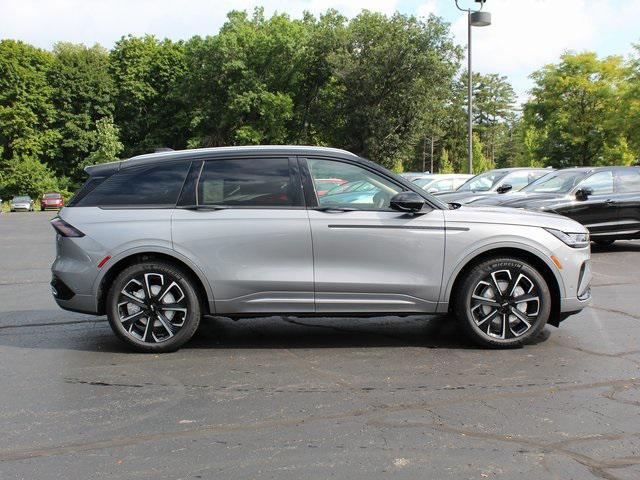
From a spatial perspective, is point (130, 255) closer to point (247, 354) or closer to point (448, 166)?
point (247, 354)

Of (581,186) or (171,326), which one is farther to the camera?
(581,186)

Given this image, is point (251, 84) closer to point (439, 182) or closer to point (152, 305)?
point (439, 182)

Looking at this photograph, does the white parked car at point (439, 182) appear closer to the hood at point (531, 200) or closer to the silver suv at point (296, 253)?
the hood at point (531, 200)

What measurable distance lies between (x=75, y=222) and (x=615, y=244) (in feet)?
38.9

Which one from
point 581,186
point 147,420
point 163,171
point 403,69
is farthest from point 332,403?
point 403,69

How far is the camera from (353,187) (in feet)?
18.6

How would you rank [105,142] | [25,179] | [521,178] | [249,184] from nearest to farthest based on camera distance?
[249,184], [521,178], [105,142], [25,179]

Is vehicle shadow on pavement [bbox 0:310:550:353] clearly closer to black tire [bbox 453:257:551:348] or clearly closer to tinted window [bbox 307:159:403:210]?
black tire [bbox 453:257:551:348]

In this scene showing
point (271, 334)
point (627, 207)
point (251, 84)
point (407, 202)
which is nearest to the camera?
point (407, 202)

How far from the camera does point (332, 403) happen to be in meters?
4.35

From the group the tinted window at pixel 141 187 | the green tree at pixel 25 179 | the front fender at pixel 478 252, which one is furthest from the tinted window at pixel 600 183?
the green tree at pixel 25 179

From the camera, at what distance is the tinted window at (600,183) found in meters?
12.4

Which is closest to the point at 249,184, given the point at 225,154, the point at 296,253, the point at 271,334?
the point at 225,154

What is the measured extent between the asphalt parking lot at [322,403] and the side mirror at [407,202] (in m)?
1.21
